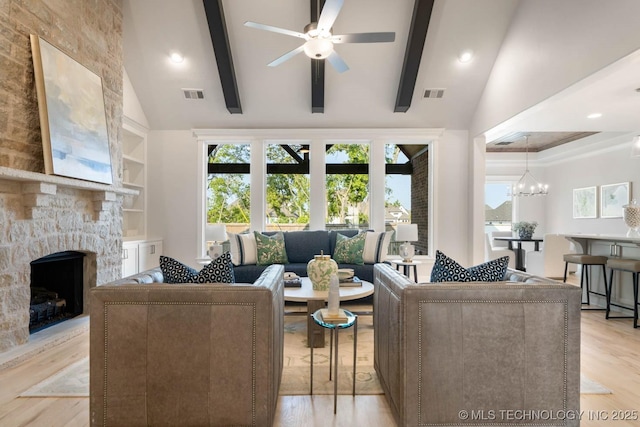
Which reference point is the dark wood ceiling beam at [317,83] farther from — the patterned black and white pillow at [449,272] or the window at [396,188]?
the patterned black and white pillow at [449,272]

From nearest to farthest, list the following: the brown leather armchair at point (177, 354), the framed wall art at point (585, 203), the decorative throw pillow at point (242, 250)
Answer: the brown leather armchair at point (177, 354)
the decorative throw pillow at point (242, 250)
the framed wall art at point (585, 203)

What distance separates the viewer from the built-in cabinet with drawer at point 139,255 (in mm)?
4965

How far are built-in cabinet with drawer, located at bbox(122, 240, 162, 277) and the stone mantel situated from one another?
1.33 meters

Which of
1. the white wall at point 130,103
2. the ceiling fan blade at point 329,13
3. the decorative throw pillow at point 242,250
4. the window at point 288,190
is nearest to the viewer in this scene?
the ceiling fan blade at point 329,13

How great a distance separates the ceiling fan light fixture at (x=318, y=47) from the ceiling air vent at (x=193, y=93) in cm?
272

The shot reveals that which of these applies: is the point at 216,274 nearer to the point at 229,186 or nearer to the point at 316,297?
the point at 316,297

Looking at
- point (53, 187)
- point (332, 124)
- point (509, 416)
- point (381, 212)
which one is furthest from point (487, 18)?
point (53, 187)

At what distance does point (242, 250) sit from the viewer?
186 inches

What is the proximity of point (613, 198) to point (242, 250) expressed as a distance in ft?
23.3

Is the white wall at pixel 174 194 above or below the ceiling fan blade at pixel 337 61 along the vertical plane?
below

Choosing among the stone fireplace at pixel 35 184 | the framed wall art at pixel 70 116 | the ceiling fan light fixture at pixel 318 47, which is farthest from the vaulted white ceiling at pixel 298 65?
the ceiling fan light fixture at pixel 318 47

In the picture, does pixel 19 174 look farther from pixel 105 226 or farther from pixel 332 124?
pixel 332 124

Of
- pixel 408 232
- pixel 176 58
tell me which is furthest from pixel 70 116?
pixel 408 232

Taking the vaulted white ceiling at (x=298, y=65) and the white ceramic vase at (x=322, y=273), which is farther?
the vaulted white ceiling at (x=298, y=65)
